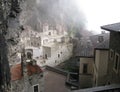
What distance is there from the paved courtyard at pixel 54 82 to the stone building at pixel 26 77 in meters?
3.33

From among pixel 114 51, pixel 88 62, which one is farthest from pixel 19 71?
pixel 114 51

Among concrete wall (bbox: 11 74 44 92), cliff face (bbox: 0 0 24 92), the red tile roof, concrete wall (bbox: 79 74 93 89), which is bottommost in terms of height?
concrete wall (bbox: 79 74 93 89)

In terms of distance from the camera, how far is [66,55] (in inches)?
1962

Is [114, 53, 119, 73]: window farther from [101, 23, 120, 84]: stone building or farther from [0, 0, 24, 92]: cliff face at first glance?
[0, 0, 24, 92]: cliff face

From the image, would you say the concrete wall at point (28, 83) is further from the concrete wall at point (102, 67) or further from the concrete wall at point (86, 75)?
the concrete wall at point (102, 67)

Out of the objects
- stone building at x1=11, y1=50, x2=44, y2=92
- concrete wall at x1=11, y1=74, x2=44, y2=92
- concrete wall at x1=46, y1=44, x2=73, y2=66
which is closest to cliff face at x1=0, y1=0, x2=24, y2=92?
concrete wall at x1=11, y1=74, x2=44, y2=92

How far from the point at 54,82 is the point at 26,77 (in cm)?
844

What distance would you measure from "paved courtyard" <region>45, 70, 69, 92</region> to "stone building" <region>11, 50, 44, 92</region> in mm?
3327

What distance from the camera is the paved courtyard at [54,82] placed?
2824cm

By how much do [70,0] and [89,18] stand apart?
10.8m

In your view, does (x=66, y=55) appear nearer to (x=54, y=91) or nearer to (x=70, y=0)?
(x=54, y=91)

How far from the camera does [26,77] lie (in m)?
23.0

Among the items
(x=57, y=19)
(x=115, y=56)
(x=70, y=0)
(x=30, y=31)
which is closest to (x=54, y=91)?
(x=115, y=56)

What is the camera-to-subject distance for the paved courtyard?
2824 centimetres
